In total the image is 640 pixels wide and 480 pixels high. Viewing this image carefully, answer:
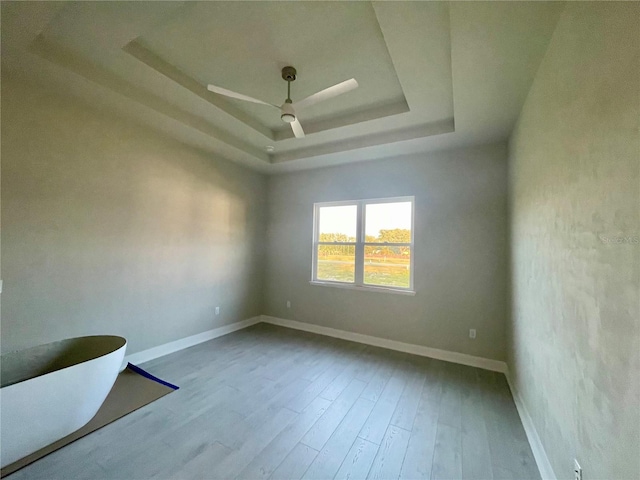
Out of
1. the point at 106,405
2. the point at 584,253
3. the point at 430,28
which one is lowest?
the point at 106,405

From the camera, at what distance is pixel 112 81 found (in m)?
2.29

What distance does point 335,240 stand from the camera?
14.0 ft

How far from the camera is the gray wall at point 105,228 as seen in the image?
7.27ft

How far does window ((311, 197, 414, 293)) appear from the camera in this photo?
3.70m

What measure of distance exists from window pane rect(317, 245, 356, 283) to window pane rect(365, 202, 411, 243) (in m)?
0.42

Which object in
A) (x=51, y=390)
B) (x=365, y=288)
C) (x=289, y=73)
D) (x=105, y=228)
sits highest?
(x=289, y=73)

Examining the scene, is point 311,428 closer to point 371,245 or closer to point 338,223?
point 371,245

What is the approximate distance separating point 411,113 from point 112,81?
2900 mm

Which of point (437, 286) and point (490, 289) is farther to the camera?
point (437, 286)

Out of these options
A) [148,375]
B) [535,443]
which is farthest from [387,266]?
[148,375]

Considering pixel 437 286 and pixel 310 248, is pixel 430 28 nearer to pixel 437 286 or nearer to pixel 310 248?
pixel 437 286

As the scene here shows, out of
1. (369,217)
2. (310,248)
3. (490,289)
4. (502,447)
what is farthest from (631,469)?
(310,248)

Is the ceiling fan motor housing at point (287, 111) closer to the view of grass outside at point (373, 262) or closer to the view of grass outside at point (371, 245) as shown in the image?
the view of grass outside at point (371, 245)

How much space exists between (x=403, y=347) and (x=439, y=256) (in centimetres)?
135
